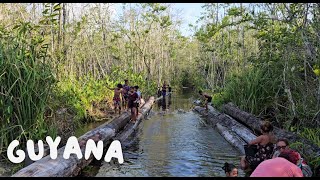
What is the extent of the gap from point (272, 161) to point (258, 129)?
6.90 m

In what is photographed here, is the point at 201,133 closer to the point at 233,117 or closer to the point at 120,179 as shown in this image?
the point at 233,117

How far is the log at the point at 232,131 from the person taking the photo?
35.3 ft

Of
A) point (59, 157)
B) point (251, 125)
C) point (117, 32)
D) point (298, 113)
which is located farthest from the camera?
point (117, 32)

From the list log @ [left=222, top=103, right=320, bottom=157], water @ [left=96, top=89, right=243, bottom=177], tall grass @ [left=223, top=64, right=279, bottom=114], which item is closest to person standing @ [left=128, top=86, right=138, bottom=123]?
water @ [left=96, top=89, right=243, bottom=177]

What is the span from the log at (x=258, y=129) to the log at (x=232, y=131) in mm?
285

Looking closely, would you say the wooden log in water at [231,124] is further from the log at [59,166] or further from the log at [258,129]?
the log at [59,166]

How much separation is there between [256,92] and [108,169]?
25.7 feet

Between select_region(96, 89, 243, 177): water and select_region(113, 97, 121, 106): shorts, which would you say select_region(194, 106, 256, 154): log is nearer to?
select_region(96, 89, 243, 177): water

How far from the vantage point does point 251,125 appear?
480 inches

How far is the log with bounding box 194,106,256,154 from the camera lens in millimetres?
10770

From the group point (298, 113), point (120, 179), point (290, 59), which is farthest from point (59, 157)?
point (290, 59)

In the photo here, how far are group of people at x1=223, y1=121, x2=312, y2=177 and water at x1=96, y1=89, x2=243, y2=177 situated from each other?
0.72 metres

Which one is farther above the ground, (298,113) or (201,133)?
(298,113)

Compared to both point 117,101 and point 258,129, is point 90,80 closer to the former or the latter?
point 117,101
